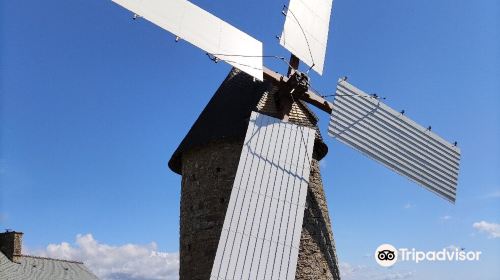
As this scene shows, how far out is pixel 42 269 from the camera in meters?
23.2

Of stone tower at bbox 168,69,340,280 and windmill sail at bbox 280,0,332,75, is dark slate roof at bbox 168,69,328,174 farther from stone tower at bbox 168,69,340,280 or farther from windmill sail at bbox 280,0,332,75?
windmill sail at bbox 280,0,332,75

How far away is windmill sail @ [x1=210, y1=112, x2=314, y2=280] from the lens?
8719 millimetres

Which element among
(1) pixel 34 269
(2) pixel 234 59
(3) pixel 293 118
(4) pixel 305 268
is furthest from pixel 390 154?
(1) pixel 34 269

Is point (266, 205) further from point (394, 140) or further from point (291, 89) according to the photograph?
point (394, 140)

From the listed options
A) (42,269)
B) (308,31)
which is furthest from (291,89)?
(42,269)

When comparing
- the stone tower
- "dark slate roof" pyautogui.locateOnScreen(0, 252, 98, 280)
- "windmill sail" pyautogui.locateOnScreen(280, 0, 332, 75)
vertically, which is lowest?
"dark slate roof" pyautogui.locateOnScreen(0, 252, 98, 280)

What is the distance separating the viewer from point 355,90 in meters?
11.6

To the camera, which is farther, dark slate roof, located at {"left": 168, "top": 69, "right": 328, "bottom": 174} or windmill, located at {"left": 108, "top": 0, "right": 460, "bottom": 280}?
dark slate roof, located at {"left": 168, "top": 69, "right": 328, "bottom": 174}

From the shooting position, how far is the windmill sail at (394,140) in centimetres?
1137

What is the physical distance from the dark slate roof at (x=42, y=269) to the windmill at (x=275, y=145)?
34.5 ft

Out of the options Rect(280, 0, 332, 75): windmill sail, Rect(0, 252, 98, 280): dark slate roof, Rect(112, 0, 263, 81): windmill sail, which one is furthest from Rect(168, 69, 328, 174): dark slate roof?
Rect(0, 252, 98, 280): dark slate roof

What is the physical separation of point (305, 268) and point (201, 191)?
3.03m

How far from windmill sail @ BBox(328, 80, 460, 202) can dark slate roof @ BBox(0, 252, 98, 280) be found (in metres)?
15.8

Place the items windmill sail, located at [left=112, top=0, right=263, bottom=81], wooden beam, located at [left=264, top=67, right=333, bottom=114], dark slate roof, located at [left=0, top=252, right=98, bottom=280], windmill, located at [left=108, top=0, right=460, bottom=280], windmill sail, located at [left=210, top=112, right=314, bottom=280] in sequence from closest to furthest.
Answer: windmill sail, located at [left=210, top=112, right=314, bottom=280] < windmill, located at [left=108, top=0, right=460, bottom=280] < windmill sail, located at [left=112, top=0, right=263, bottom=81] < wooden beam, located at [left=264, top=67, right=333, bottom=114] < dark slate roof, located at [left=0, top=252, right=98, bottom=280]
